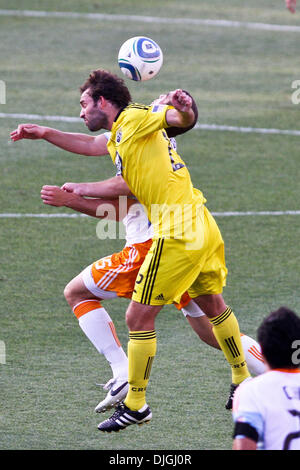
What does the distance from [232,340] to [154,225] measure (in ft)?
3.22

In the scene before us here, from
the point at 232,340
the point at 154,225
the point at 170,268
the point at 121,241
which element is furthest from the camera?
the point at 121,241

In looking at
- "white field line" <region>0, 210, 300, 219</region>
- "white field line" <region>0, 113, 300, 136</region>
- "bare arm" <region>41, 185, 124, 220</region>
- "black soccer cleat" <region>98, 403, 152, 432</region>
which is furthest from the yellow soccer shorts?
"white field line" <region>0, 113, 300, 136</region>

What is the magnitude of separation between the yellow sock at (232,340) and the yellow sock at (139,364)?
57 centimetres

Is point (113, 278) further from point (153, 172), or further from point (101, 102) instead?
point (101, 102)

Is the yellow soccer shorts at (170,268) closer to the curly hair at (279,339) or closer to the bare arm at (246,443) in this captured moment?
the curly hair at (279,339)

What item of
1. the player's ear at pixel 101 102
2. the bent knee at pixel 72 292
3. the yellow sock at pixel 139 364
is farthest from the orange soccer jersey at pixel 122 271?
the player's ear at pixel 101 102

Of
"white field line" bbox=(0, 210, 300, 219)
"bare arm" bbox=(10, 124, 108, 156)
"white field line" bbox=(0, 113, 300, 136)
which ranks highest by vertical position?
"white field line" bbox=(0, 113, 300, 136)

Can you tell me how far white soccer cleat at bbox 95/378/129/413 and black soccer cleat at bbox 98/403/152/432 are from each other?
0.78ft

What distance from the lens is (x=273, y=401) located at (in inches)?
159

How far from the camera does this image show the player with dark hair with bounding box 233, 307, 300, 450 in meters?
4.01

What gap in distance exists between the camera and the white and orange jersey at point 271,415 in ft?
13.1

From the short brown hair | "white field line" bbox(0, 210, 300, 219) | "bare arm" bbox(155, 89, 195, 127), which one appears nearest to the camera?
"bare arm" bbox(155, 89, 195, 127)

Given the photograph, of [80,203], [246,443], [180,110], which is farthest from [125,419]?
[246,443]

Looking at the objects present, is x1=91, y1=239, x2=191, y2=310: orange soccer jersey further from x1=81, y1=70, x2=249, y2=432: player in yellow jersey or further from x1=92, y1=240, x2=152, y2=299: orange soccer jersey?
x1=81, y1=70, x2=249, y2=432: player in yellow jersey
